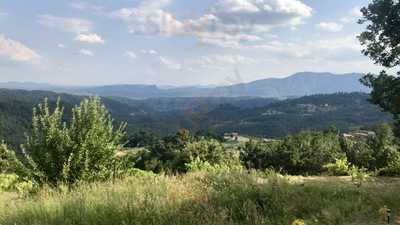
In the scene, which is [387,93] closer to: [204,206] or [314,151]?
[204,206]

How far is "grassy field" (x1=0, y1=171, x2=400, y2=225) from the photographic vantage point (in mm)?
5262

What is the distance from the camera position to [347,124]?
190m

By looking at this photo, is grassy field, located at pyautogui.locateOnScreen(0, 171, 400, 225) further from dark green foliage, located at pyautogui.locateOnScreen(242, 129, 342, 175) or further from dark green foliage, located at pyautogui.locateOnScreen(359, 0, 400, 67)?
dark green foliage, located at pyautogui.locateOnScreen(242, 129, 342, 175)

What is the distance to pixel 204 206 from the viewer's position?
18.0 ft

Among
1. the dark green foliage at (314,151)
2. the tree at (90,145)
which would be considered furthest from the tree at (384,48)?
the dark green foliage at (314,151)

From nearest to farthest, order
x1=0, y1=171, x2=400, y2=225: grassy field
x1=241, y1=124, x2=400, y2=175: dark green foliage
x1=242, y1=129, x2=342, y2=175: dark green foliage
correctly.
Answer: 1. x1=0, y1=171, x2=400, y2=225: grassy field
2. x1=241, y1=124, x2=400, y2=175: dark green foliage
3. x1=242, y1=129, x2=342, y2=175: dark green foliage

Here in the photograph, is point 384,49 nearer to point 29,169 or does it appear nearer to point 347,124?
point 29,169

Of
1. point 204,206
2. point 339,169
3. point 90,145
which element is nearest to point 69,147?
point 90,145

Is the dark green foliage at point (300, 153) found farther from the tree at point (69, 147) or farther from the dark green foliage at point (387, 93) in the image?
the tree at point (69, 147)

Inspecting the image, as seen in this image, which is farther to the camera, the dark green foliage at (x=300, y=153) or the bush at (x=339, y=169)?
the dark green foliage at (x=300, y=153)

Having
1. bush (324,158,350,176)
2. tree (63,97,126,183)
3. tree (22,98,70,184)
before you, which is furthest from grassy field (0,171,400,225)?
bush (324,158,350,176)

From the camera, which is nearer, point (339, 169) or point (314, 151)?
point (339, 169)

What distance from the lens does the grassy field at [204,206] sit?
526 centimetres

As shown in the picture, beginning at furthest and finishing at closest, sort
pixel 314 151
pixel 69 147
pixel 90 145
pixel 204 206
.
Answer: pixel 314 151 → pixel 90 145 → pixel 69 147 → pixel 204 206
